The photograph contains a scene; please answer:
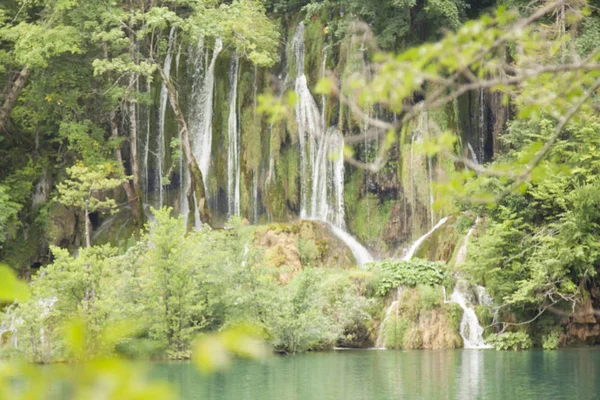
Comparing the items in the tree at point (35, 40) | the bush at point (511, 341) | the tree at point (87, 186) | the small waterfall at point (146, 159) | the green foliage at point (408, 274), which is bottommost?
the bush at point (511, 341)

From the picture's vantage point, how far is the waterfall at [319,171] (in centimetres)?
2764

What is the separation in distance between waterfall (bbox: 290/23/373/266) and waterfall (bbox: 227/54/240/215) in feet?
7.14

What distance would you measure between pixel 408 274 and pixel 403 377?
739cm

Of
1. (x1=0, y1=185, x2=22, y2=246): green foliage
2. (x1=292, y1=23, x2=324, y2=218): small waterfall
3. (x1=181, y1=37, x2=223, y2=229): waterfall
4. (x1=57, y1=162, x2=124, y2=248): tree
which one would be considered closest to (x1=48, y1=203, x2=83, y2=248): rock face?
(x1=57, y1=162, x2=124, y2=248): tree

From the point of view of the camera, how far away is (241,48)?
28656mm

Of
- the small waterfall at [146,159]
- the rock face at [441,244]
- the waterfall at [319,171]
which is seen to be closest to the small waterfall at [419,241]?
the rock face at [441,244]

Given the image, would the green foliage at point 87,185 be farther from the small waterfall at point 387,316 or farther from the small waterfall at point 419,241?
the small waterfall at point 387,316

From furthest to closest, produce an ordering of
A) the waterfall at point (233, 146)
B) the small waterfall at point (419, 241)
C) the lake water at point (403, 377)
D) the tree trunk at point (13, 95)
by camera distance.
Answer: the waterfall at point (233, 146) → the tree trunk at point (13, 95) → the small waterfall at point (419, 241) → the lake water at point (403, 377)

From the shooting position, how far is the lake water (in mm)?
13648

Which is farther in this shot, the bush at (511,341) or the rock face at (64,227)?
the rock face at (64,227)

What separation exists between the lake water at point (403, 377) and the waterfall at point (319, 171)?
724 cm

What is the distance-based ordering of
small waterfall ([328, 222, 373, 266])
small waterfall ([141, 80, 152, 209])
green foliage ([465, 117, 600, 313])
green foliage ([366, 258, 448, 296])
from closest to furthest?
1. green foliage ([465, 117, 600, 313])
2. green foliage ([366, 258, 448, 296])
3. small waterfall ([328, 222, 373, 266])
4. small waterfall ([141, 80, 152, 209])

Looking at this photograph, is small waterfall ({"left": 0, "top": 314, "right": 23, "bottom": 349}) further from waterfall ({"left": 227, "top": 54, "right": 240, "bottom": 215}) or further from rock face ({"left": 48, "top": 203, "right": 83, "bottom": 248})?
waterfall ({"left": 227, "top": 54, "right": 240, "bottom": 215})

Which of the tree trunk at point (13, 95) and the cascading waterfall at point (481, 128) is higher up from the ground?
the tree trunk at point (13, 95)
